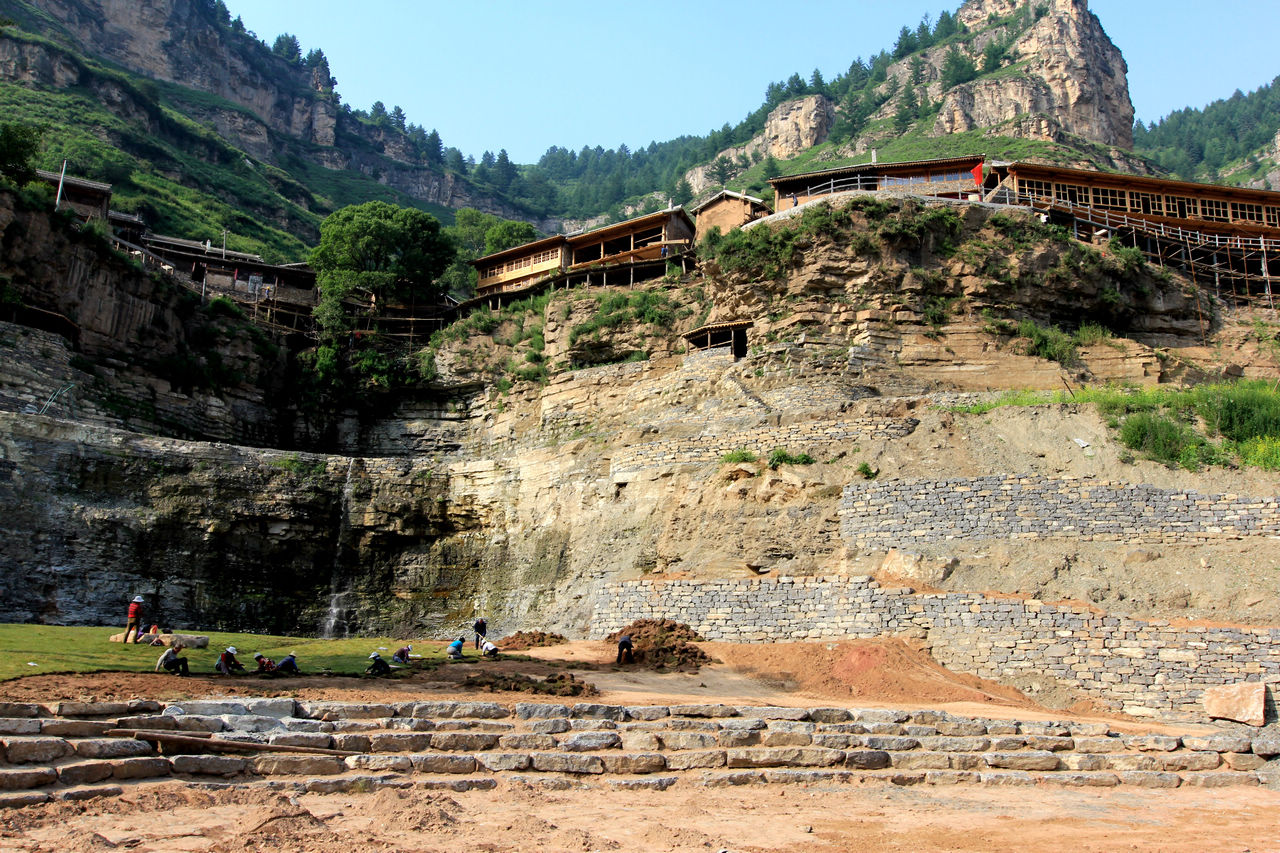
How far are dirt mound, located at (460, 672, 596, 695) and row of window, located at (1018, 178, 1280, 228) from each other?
30.0m

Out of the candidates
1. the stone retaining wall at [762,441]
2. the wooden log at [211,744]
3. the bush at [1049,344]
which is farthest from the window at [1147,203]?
the wooden log at [211,744]

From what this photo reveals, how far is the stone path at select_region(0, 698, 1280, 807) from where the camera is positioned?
33.3 ft

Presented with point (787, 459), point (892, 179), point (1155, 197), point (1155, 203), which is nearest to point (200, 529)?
point (787, 459)

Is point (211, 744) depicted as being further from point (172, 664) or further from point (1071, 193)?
point (1071, 193)

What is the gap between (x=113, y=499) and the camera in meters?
24.8

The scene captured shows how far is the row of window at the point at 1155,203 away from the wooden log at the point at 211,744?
115 feet

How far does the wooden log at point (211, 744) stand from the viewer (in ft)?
34.8

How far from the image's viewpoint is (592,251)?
44469mm

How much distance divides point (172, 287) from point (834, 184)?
26.1 meters

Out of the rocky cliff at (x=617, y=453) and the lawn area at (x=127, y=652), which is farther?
the rocky cliff at (x=617, y=453)

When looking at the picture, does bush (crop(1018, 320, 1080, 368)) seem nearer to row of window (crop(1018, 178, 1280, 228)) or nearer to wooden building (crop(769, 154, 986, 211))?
row of window (crop(1018, 178, 1280, 228))

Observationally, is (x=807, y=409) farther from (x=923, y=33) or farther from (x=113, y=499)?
(x=923, y=33)

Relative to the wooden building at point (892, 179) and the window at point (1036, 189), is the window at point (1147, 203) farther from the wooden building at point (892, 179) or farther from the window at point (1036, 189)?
the wooden building at point (892, 179)

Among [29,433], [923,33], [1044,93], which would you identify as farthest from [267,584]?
[923,33]
